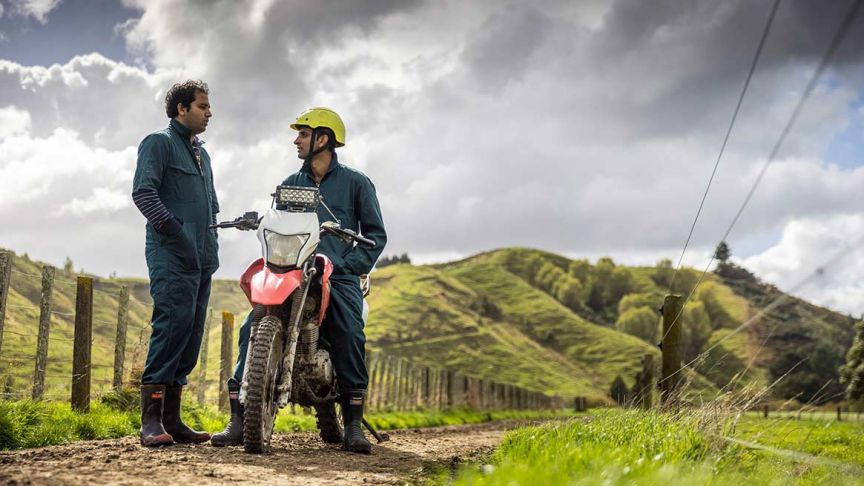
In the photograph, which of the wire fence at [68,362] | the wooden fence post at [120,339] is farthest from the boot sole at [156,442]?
the wooden fence post at [120,339]

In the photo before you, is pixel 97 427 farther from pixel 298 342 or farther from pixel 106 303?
pixel 106 303

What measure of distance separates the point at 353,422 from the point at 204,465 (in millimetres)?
1640

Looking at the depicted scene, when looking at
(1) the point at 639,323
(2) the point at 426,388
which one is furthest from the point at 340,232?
(1) the point at 639,323

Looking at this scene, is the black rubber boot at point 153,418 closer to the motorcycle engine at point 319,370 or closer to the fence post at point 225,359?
the motorcycle engine at point 319,370

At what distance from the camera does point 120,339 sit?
8719 millimetres

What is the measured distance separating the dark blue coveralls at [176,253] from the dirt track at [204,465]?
63 cm

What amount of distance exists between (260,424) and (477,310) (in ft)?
515

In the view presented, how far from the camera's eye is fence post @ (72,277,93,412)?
720cm

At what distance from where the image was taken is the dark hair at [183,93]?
18.1 ft

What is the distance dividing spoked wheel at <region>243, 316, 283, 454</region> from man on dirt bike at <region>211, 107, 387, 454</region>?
0.54m

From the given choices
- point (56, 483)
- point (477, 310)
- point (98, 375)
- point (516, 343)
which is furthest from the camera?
point (477, 310)

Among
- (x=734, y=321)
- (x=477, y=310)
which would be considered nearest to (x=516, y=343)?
(x=477, y=310)

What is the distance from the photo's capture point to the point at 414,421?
13.0 m

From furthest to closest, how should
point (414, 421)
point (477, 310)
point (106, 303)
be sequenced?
point (477, 310) < point (106, 303) < point (414, 421)
